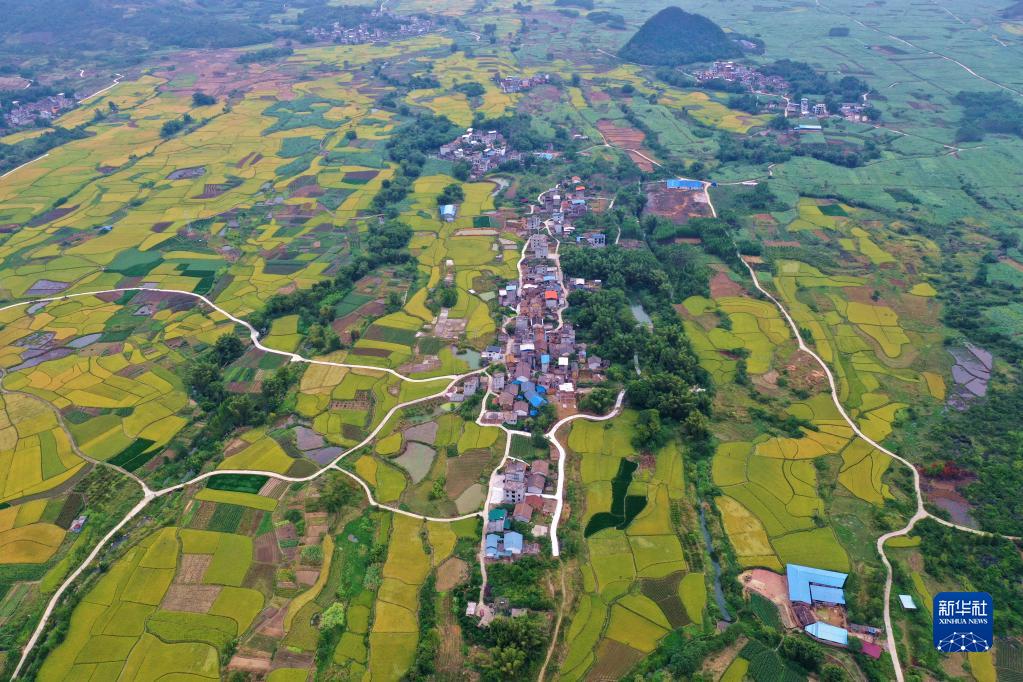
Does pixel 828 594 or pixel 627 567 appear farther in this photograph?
pixel 627 567

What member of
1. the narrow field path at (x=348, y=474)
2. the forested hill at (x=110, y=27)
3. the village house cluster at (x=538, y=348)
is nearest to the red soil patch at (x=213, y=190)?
the narrow field path at (x=348, y=474)

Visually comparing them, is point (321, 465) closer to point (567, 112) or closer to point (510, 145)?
point (510, 145)

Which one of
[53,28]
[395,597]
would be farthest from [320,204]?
[53,28]

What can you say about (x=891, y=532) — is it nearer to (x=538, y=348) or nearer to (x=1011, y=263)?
(x=538, y=348)

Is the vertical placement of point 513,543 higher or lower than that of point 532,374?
lower

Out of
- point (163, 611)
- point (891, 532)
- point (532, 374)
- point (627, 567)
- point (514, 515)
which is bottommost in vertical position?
point (163, 611)

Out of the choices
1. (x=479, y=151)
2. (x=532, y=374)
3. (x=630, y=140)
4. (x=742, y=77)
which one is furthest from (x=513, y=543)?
(x=742, y=77)

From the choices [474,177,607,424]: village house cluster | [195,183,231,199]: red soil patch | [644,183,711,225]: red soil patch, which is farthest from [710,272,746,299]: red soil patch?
[195,183,231,199]: red soil patch
